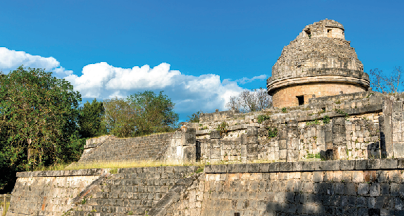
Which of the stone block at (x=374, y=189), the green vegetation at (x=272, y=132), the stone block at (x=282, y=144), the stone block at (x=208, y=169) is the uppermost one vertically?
the green vegetation at (x=272, y=132)

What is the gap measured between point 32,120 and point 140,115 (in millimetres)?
14720

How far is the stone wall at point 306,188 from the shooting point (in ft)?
18.2

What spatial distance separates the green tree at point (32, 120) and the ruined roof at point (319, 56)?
13326mm

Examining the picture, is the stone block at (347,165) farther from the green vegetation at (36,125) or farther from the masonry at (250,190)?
the green vegetation at (36,125)

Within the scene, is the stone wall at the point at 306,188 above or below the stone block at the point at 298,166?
below

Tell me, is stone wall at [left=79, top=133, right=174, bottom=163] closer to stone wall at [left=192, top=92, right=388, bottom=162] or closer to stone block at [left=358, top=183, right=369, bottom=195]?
stone wall at [left=192, top=92, right=388, bottom=162]

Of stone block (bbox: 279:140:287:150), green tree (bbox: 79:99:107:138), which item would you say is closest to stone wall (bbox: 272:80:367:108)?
stone block (bbox: 279:140:287:150)

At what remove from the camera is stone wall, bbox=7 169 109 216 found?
38.5 feet

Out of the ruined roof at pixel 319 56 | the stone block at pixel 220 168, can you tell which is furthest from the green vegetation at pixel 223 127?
the stone block at pixel 220 168

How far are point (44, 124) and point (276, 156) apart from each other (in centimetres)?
1538

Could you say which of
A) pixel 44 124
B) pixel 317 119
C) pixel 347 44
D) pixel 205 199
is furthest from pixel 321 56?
pixel 44 124

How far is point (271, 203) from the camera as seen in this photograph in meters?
6.93

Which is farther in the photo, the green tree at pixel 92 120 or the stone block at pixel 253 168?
the green tree at pixel 92 120

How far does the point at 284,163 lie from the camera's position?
7016mm
